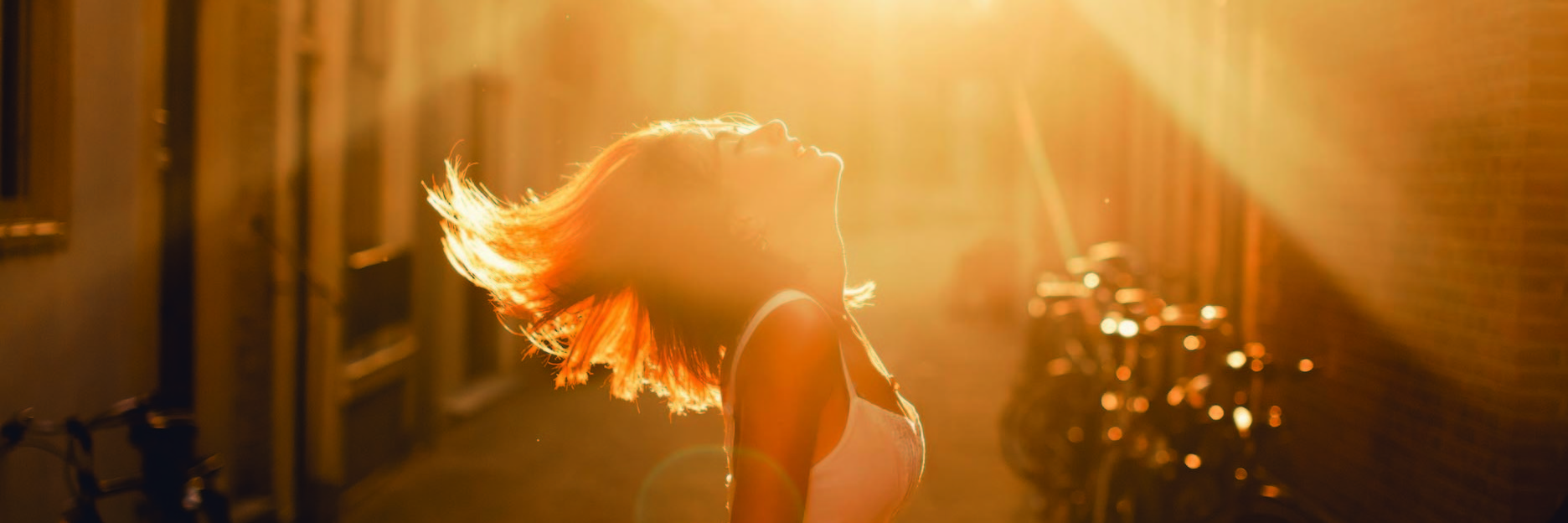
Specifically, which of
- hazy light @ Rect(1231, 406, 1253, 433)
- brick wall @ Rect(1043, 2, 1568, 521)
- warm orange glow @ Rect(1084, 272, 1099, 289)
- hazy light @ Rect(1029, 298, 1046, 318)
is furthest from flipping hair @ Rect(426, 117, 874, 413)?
hazy light @ Rect(1029, 298, 1046, 318)

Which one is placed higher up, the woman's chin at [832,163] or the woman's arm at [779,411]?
the woman's chin at [832,163]

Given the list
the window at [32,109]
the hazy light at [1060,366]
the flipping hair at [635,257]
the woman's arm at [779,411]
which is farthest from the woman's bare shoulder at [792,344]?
the hazy light at [1060,366]

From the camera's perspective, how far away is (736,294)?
2.23 meters

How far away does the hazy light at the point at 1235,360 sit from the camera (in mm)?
5266

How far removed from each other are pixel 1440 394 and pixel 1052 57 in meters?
12.8

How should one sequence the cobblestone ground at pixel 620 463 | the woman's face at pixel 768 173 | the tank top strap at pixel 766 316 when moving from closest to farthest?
the tank top strap at pixel 766 316, the woman's face at pixel 768 173, the cobblestone ground at pixel 620 463

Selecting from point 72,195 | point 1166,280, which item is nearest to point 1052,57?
point 1166,280

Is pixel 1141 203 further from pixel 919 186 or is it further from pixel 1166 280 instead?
pixel 919 186

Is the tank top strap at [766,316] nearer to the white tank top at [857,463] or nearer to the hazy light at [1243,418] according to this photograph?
Result: the white tank top at [857,463]

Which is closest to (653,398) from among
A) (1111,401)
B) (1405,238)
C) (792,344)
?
(1111,401)

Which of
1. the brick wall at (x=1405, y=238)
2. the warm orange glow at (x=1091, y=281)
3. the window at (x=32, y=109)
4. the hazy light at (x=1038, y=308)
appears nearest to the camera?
the window at (x=32, y=109)

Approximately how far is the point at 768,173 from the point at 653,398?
30.5 feet

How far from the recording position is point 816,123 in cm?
3816

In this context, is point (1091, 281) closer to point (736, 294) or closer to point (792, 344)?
point (736, 294)
